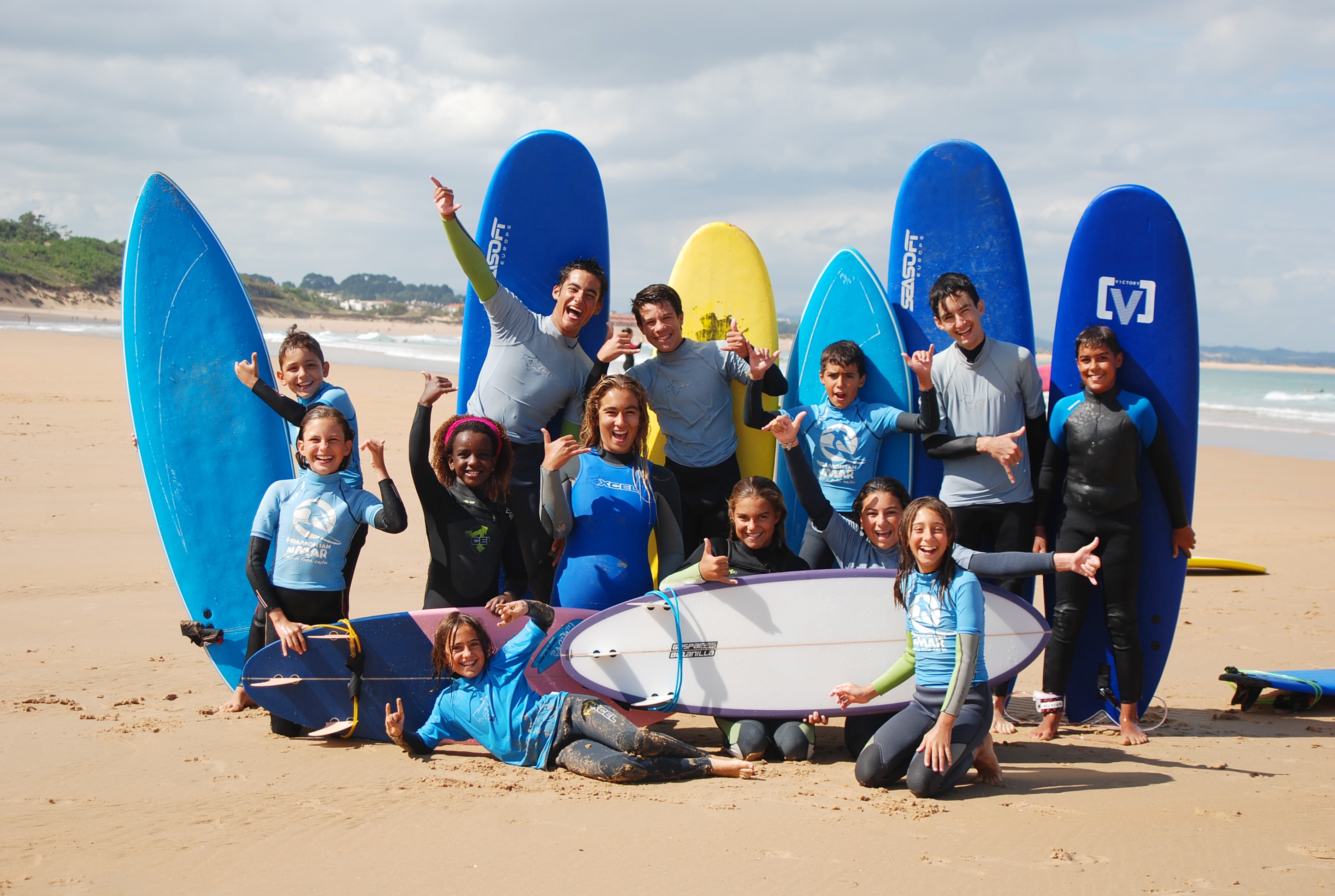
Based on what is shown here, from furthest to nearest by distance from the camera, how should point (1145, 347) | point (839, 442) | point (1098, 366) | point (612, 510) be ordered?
1. point (1145, 347)
2. point (839, 442)
3. point (1098, 366)
4. point (612, 510)

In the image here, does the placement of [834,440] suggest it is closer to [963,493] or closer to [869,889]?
[963,493]

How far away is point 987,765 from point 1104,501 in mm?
1144

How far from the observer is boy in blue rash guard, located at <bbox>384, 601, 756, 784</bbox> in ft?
9.55

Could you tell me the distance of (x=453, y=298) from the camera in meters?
106

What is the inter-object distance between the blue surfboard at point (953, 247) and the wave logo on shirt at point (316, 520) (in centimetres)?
235

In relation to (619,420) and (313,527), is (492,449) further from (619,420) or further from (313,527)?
(313,527)

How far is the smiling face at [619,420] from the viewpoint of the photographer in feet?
10.9

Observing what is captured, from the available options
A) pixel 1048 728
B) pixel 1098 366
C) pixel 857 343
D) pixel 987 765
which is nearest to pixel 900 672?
pixel 987 765

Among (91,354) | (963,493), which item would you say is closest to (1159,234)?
(963,493)

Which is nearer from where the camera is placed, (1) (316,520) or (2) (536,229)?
(1) (316,520)

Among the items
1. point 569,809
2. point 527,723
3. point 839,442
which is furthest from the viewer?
point 839,442

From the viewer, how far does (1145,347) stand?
3885 mm

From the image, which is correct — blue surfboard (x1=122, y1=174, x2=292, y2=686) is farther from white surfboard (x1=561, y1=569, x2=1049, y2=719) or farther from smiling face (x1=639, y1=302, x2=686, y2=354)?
white surfboard (x1=561, y1=569, x2=1049, y2=719)

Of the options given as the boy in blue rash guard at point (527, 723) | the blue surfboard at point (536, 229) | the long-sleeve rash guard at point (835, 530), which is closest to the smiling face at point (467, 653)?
the boy in blue rash guard at point (527, 723)
